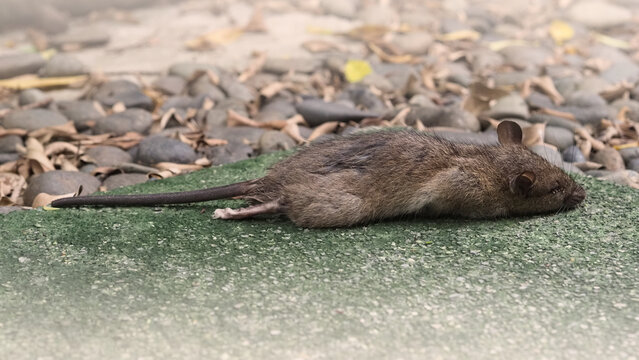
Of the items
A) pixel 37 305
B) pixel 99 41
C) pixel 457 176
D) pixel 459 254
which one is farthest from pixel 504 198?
pixel 99 41

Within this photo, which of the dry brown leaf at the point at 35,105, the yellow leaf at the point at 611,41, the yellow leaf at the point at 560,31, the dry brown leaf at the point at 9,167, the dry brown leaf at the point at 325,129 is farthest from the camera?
the yellow leaf at the point at 560,31

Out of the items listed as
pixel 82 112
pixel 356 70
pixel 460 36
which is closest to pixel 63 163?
pixel 82 112

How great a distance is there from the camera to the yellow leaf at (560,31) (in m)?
9.27

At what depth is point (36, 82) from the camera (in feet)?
21.4

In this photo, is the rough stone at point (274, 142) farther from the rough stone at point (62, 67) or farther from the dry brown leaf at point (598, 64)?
the dry brown leaf at point (598, 64)

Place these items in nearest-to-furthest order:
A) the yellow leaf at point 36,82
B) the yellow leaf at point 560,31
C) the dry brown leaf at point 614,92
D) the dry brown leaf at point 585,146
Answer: the dry brown leaf at point 585,146
the dry brown leaf at point 614,92
the yellow leaf at point 36,82
the yellow leaf at point 560,31

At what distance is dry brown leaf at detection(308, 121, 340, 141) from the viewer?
504 cm

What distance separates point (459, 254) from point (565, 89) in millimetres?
4297

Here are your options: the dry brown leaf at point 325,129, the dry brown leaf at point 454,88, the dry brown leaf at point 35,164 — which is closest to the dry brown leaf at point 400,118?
the dry brown leaf at point 325,129

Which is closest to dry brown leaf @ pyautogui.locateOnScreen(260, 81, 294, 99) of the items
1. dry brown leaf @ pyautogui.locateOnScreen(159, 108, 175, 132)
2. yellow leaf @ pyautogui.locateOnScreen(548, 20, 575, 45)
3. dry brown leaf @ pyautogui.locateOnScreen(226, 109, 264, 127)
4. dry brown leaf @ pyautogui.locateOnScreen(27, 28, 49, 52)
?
dry brown leaf @ pyautogui.locateOnScreen(226, 109, 264, 127)

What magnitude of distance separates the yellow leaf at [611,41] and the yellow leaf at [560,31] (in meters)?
0.33

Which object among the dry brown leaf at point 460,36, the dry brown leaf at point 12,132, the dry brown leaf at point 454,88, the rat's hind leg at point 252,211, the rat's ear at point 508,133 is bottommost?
the dry brown leaf at point 12,132

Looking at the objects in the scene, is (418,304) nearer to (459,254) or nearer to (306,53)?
(459,254)

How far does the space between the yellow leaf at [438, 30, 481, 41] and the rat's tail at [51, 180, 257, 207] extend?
5938 mm
